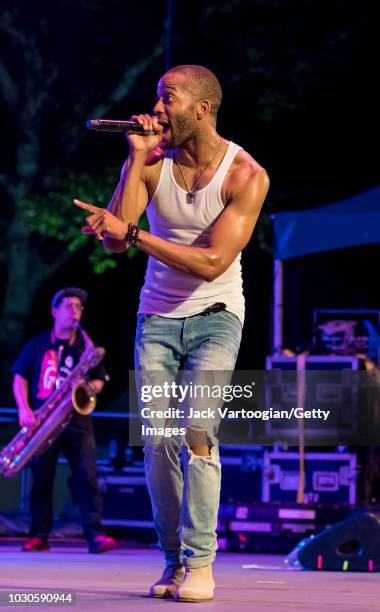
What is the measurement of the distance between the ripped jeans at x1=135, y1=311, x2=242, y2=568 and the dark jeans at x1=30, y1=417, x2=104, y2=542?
4.93 metres

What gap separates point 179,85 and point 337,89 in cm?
1305

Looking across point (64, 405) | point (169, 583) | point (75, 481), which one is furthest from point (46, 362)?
point (169, 583)

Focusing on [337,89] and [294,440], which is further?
[337,89]

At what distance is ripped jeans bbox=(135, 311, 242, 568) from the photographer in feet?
17.9

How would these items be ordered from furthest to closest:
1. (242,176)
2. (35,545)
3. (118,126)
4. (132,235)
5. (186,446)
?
(35,545), (242,176), (186,446), (118,126), (132,235)

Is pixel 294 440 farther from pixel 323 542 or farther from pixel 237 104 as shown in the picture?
pixel 237 104

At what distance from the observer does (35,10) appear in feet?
57.3

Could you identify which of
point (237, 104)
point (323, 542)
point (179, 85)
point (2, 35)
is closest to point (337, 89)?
point (237, 104)

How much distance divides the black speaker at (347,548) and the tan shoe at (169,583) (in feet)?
8.15

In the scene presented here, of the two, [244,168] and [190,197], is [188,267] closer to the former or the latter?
[190,197]

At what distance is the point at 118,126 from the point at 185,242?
25.0 inches

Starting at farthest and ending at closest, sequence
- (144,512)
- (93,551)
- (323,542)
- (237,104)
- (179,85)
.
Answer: (237,104), (144,512), (93,551), (323,542), (179,85)

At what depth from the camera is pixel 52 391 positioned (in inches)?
440

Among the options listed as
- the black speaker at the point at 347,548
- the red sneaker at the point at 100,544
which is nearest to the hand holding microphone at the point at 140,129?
the black speaker at the point at 347,548
